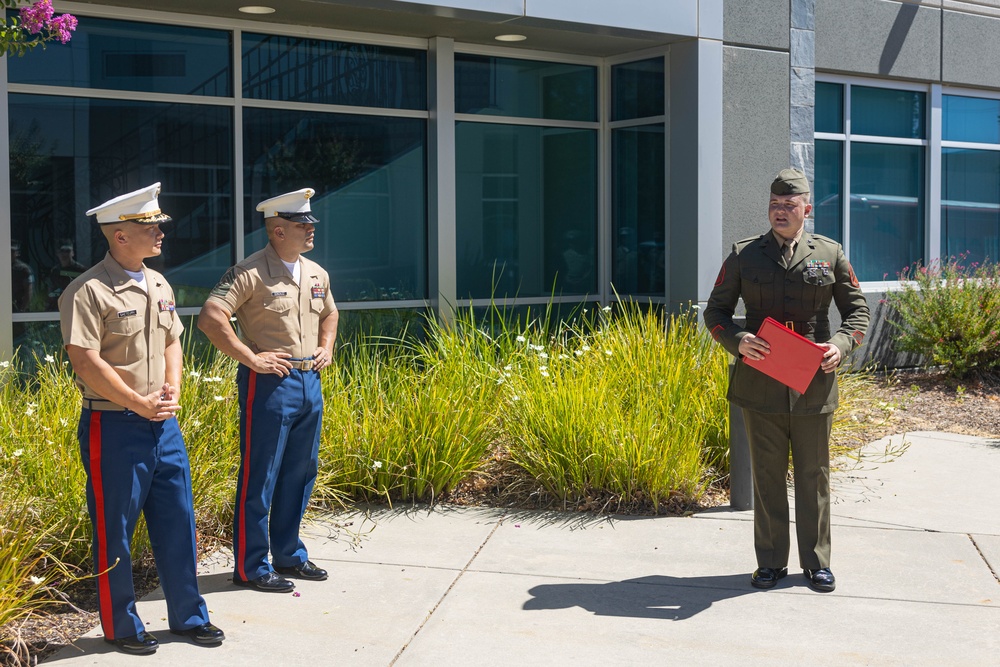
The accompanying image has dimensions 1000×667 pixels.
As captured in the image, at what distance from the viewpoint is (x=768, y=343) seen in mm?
5371

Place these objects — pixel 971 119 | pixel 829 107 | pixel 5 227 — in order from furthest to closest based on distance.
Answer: pixel 971 119
pixel 829 107
pixel 5 227

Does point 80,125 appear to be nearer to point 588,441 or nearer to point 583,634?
point 588,441

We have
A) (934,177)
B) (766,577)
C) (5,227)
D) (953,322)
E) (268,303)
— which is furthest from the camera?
(934,177)

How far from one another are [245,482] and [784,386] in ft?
8.61

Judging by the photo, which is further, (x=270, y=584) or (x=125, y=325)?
(x=270, y=584)

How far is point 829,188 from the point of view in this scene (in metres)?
13.2

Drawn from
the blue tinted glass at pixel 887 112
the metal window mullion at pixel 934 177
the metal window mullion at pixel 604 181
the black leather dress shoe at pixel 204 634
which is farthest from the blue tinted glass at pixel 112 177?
the metal window mullion at pixel 934 177

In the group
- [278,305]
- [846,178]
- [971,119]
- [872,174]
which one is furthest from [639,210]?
[278,305]

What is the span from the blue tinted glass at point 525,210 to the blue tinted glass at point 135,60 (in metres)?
2.57

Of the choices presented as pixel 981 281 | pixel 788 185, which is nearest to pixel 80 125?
pixel 788 185

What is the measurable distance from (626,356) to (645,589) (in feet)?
9.59

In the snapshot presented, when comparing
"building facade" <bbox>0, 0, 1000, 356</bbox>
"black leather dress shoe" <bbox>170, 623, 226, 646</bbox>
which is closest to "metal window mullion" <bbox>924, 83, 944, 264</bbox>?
"building facade" <bbox>0, 0, 1000, 356</bbox>

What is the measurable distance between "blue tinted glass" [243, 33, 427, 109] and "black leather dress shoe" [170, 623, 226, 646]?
264 inches

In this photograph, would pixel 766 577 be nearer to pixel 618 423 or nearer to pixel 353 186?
pixel 618 423
